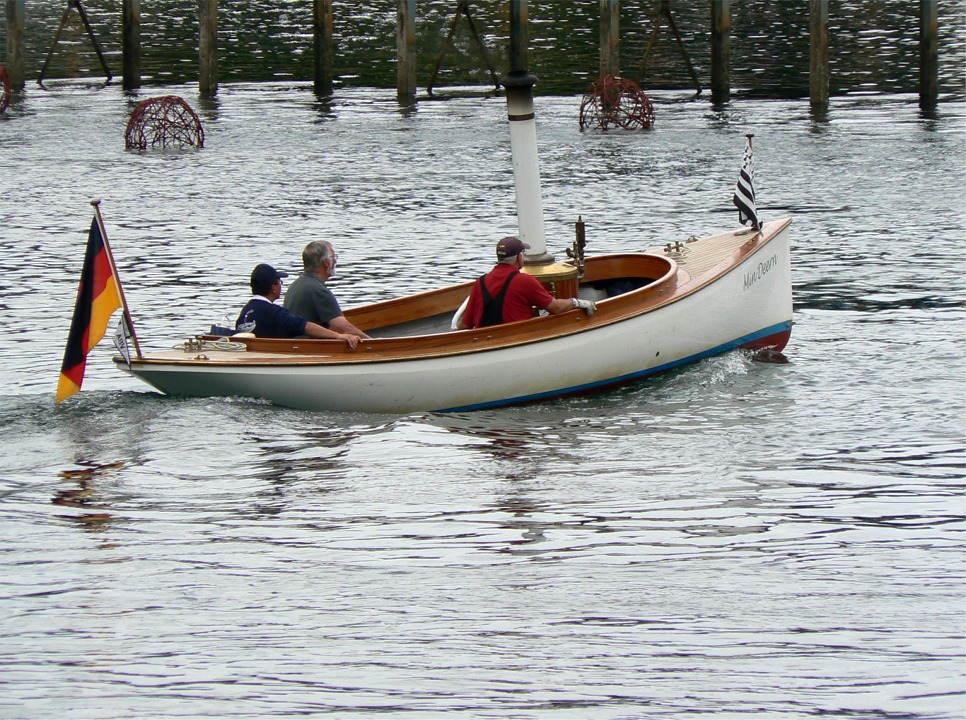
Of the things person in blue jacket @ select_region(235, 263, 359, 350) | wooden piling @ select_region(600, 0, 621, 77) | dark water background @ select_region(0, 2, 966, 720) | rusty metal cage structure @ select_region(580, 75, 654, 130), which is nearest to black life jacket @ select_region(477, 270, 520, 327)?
dark water background @ select_region(0, 2, 966, 720)

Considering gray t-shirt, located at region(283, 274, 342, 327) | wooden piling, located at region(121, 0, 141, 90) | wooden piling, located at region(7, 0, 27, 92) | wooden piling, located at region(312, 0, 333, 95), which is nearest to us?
gray t-shirt, located at region(283, 274, 342, 327)

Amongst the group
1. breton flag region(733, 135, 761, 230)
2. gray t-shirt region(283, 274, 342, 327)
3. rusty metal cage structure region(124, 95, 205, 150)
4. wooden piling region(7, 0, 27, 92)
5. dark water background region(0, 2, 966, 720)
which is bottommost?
dark water background region(0, 2, 966, 720)

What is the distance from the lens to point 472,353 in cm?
1109

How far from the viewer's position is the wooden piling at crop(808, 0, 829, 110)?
98.0 feet

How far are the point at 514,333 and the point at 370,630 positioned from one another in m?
4.82

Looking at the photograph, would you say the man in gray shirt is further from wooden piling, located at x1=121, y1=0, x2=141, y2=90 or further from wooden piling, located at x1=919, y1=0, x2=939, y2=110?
wooden piling, located at x1=121, y1=0, x2=141, y2=90

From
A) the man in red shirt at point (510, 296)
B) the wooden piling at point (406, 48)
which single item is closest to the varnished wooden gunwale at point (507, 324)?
the man in red shirt at point (510, 296)

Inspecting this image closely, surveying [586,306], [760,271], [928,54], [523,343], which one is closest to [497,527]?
[523,343]

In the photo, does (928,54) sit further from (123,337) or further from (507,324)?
(123,337)

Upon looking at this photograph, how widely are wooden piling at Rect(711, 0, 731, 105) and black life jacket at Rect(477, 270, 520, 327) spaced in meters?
22.4

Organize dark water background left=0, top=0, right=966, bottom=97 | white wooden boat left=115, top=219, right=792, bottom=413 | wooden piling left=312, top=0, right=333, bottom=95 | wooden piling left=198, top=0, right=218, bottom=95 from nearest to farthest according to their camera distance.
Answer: white wooden boat left=115, top=219, right=792, bottom=413 → wooden piling left=198, top=0, right=218, bottom=95 → wooden piling left=312, top=0, right=333, bottom=95 → dark water background left=0, top=0, right=966, bottom=97

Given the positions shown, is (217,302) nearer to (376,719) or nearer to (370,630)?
(370,630)

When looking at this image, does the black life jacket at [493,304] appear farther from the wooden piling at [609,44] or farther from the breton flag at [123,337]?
the wooden piling at [609,44]

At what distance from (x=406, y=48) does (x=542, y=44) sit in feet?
55.3
